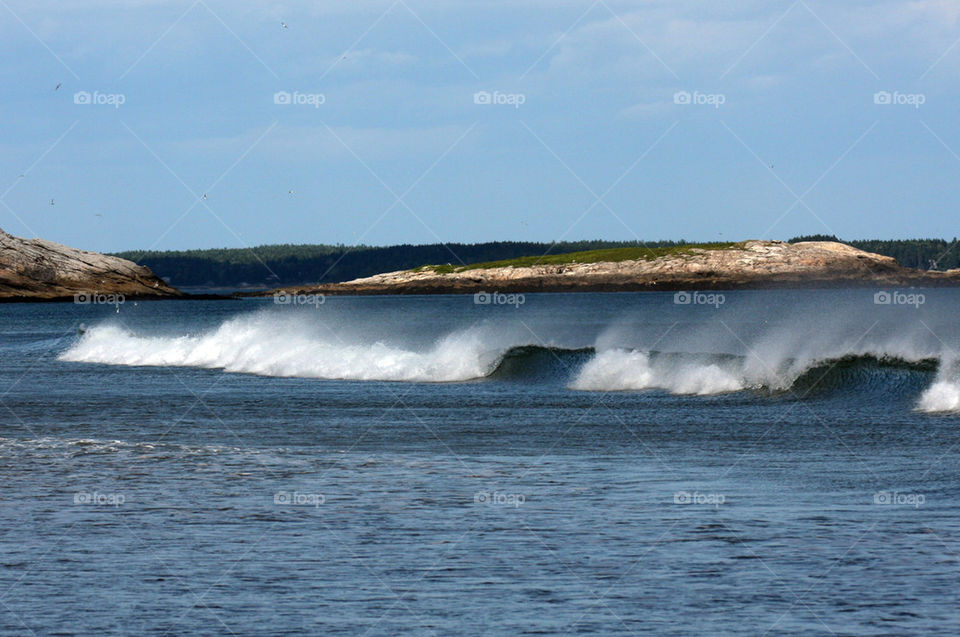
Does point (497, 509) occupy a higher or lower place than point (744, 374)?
lower

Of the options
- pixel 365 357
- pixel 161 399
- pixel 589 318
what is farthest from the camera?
pixel 589 318

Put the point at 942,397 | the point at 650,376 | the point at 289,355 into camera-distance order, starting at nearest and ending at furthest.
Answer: the point at 942,397
the point at 650,376
the point at 289,355

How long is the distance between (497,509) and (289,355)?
36.1m

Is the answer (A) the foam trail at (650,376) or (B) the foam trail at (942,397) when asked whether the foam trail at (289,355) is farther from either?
(B) the foam trail at (942,397)

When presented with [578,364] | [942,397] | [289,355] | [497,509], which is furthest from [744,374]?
[497,509]

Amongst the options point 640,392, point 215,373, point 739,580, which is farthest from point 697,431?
point 215,373

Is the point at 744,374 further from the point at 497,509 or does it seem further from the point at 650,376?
the point at 497,509

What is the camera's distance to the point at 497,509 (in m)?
16.3

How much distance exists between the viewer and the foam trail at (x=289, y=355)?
4672 cm

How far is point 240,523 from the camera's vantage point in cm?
1554

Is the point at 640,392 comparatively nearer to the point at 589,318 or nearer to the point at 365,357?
the point at 365,357

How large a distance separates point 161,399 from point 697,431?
1818 cm

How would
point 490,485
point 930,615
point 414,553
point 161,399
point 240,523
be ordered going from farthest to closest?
point 161,399 < point 490,485 < point 240,523 < point 414,553 < point 930,615

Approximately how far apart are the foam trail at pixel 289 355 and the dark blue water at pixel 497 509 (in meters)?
8.36
